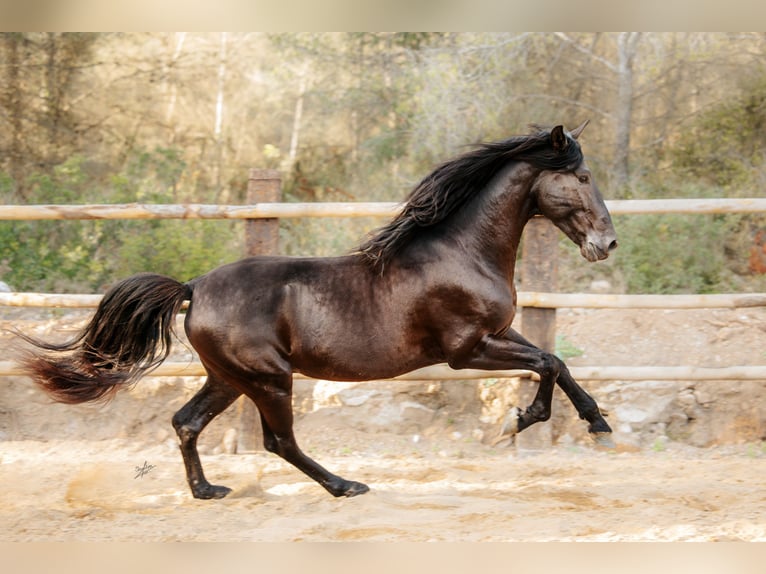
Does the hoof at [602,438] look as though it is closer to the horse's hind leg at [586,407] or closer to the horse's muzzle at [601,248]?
the horse's hind leg at [586,407]

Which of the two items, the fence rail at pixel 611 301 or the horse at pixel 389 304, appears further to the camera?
the fence rail at pixel 611 301

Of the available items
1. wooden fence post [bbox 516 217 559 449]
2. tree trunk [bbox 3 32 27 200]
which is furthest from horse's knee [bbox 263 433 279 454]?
tree trunk [bbox 3 32 27 200]

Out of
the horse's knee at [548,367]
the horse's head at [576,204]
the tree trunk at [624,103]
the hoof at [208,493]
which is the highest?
the tree trunk at [624,103]

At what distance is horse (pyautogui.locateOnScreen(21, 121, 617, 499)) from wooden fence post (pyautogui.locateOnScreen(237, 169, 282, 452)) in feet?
3.35

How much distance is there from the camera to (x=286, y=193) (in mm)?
9453

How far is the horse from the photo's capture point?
13.7ft

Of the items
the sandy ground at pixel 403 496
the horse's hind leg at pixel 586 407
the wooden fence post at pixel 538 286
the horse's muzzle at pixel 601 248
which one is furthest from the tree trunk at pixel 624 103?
the horse's hind leg at pixel 586 407

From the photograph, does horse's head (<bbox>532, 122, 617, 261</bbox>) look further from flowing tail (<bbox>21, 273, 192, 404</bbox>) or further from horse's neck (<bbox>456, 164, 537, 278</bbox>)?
flowing tail (<bbox>21, 273, 192, 404</bbox>)

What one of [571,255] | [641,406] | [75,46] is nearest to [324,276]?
[641,406]

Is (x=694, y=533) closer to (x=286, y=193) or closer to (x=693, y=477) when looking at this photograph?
(x=693, y=477)

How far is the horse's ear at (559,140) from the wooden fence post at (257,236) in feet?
6.51

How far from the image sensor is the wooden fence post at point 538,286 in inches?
211

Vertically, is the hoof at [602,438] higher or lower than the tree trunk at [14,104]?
lower

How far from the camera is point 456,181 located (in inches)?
170
